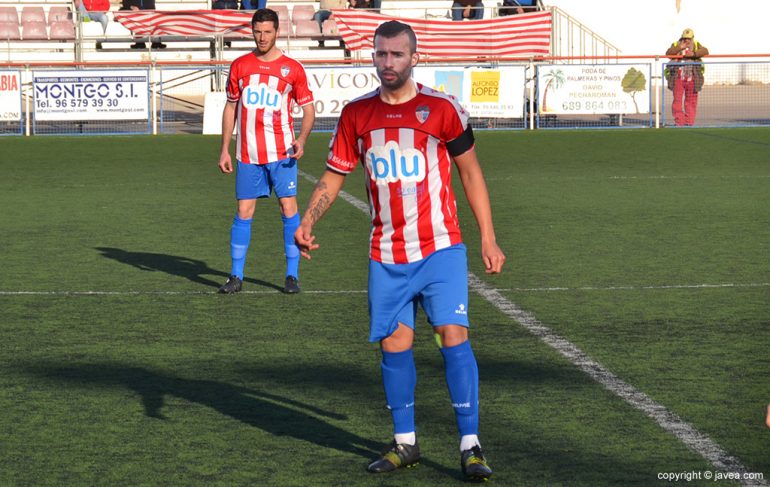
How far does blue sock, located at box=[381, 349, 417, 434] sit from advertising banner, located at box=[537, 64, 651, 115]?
20165mm

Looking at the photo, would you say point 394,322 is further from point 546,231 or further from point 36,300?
point 546,231

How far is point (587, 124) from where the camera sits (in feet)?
86.7

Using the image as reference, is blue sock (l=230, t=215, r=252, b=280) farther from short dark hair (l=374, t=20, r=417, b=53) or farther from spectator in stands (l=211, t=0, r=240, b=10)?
spectator in stands (l=211, t=0, r=240, b=10)

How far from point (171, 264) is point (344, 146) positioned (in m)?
5.62

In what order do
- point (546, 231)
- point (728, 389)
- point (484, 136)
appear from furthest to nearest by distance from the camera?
1. point (484, 136)
2. point (546, 231)
3. point (728, 389)

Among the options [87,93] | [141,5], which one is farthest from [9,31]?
[87,93]

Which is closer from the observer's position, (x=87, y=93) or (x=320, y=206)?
(x=320, y=206)

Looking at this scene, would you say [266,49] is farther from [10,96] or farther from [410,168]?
[10,96]

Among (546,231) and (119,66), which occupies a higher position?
(119,66)

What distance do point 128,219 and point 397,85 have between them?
906 centimetres

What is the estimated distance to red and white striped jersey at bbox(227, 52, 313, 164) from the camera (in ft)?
31.5

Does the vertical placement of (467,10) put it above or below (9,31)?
above

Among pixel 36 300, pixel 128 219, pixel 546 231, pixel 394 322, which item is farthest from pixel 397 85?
pixel 128 219

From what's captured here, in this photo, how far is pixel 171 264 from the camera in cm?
1086
